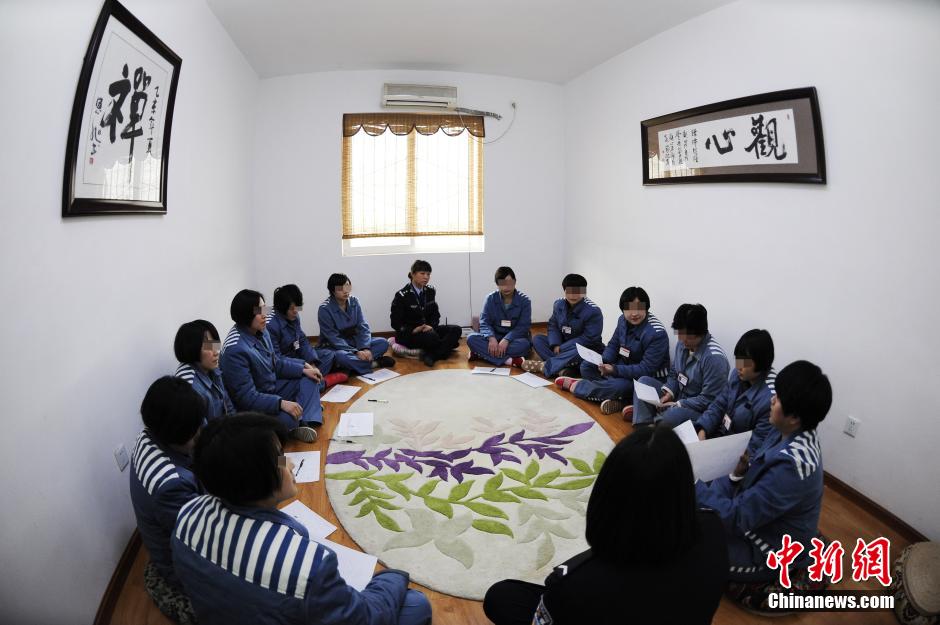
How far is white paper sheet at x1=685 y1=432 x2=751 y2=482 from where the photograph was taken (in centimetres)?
229

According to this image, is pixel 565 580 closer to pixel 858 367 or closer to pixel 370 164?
pixel 858 367

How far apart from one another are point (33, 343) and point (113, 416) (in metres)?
0.67

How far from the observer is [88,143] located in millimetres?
2041

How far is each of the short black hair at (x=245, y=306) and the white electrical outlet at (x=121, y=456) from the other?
1033 mm

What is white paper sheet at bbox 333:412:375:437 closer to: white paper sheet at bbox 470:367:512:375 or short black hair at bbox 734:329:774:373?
white paper sheet at bbox 470:367:512:375

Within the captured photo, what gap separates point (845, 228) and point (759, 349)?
3.13 feet

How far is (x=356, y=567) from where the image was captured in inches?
78.3

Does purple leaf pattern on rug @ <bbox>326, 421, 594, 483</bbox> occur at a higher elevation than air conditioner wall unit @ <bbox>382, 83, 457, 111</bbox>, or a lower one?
lower

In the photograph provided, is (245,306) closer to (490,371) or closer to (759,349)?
(490,371)

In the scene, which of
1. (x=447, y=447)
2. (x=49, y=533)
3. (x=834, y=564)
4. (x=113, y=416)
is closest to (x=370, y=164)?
(x=447, y=447)

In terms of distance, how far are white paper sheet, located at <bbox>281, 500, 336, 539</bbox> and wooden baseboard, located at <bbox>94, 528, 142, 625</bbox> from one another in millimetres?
649

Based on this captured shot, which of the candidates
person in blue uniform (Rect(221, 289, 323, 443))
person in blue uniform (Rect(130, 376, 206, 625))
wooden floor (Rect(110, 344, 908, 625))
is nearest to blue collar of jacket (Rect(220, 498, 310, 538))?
person in blue uniform (Rect(130, 376, 206, 625))

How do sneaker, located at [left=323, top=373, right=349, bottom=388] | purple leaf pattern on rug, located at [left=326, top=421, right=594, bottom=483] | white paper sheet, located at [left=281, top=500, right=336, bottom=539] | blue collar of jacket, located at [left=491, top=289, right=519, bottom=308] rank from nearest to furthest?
white paper sheet, located at [left=281, top=500, right=336, bottom=539] → purple leaf pattern on rug, located at [left=326, top=421, right=594, bottom=483] → sneaker, located at [left=323, top=373, right=349, bottom=388] → blue collar of jacket, located at [left=491, top=289, right=519, bottom=308]

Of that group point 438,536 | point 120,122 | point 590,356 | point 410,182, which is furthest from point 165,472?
point 410,182
